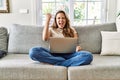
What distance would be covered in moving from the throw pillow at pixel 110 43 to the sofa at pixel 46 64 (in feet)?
0.10

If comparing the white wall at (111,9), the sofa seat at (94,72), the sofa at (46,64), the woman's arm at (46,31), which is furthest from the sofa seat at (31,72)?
the white wall at (111,9)

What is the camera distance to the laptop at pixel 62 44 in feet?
8.74

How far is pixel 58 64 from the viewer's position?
2.62 m

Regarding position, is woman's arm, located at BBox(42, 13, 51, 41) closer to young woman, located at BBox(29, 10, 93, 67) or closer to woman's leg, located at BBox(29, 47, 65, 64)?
young woman, located at BBox(29, 10, 93, 67)

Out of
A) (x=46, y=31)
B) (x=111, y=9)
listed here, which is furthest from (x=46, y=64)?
(x=111, y=9)

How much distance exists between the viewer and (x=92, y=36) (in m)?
3.22

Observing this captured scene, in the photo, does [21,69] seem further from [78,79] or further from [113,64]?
[113,64]

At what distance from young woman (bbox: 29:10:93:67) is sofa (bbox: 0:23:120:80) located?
0.08 meters

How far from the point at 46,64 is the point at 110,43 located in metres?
1.01

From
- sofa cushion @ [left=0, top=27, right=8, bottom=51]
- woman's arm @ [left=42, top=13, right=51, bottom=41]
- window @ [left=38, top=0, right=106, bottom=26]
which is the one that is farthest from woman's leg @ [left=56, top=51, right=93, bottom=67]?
window @ [left=38, top=0, right=106, bottom=26]

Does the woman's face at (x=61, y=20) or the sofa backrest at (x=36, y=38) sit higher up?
the woman's face at (x=61, y=20)

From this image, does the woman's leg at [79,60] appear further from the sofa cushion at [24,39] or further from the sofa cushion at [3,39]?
the sofa cushion at [3,39]

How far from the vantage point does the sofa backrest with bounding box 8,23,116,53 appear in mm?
3182

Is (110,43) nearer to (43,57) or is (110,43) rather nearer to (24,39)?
(43,57)
